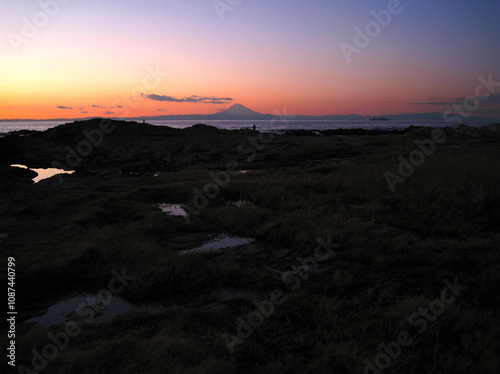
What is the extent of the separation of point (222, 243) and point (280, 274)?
123 inches

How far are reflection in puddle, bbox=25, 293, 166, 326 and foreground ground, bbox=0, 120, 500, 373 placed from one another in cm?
20

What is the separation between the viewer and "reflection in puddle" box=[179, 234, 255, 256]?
1029cm

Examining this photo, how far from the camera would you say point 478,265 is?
7742 millimetres

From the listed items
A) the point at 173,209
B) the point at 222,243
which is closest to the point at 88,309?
the point at 222,243

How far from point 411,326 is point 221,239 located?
6845 mm

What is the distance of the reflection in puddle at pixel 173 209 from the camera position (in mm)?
14270

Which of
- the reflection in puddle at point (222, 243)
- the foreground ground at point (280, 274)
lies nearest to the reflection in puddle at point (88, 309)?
the foreground ground at point (280, 274)

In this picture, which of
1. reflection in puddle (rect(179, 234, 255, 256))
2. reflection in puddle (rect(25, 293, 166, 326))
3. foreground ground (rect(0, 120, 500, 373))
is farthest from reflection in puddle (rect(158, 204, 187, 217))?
reflection in puddle (rect(25, 293, 166, 326))

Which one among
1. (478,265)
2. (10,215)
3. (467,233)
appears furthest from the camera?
(10,215)

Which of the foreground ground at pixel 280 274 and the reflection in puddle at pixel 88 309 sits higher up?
the foreground ground at pixel 280 274

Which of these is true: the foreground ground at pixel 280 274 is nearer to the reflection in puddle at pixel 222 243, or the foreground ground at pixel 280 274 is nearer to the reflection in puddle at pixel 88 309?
the reflection in puddle at pixel 88 309

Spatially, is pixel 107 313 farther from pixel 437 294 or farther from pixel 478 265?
pixel 478 265

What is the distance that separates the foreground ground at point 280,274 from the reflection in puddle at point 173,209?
424 mm

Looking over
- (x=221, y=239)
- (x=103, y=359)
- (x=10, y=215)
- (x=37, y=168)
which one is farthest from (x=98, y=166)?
(x=103, y=359)
